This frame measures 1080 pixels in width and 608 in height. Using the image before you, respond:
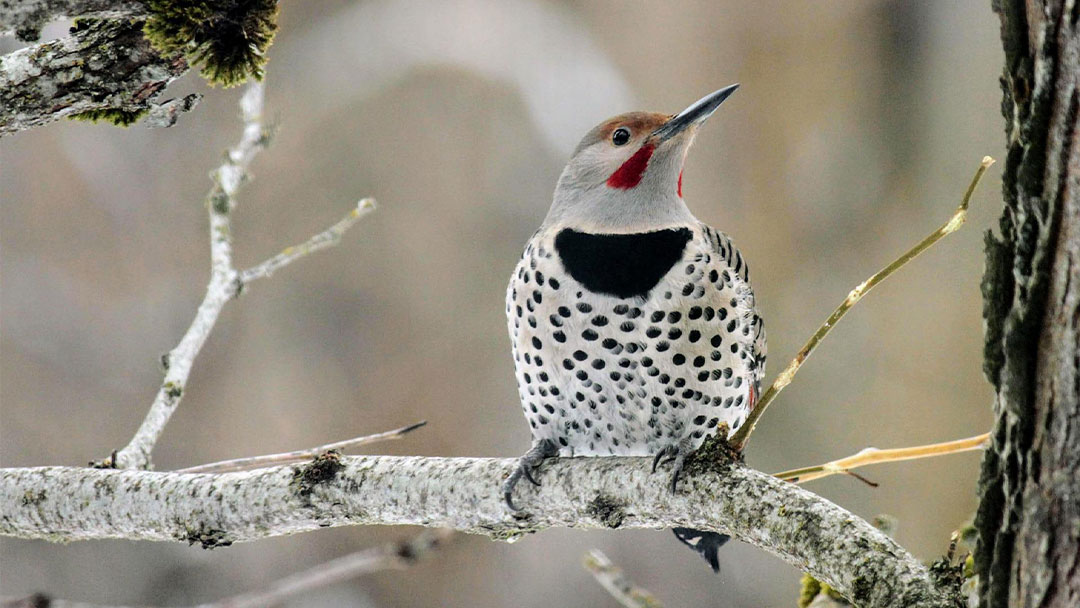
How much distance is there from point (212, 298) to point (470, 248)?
14.2 feet

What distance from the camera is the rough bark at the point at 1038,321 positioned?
921 millimetres

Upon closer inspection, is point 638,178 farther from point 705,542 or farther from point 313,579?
point 313,579

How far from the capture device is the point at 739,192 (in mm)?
6617

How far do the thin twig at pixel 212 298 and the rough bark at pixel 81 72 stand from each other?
662mm

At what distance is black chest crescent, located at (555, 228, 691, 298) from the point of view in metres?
2.02

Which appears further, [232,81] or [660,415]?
[660,415]

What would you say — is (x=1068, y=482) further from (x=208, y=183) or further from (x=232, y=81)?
(x=208, y=183)

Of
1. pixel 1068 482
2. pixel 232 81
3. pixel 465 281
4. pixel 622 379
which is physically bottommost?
pixel 465 281

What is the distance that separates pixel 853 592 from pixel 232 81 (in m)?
1.05

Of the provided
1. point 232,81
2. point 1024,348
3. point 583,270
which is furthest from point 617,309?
point 1024,348

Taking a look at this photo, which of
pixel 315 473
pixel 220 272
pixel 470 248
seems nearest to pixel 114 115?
pixel 315 473

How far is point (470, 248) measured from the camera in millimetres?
6434

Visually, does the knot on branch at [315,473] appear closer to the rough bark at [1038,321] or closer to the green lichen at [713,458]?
the green lichen at [713,458]

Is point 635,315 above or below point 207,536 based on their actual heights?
above
